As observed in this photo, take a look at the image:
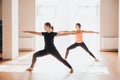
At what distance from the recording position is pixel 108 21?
10.6 metres

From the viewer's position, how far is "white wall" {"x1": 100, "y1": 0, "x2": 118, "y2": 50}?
10.5 m

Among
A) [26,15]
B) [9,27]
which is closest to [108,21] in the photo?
[26,15]

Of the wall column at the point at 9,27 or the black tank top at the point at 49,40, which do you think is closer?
the black tank top at the point at 49,40

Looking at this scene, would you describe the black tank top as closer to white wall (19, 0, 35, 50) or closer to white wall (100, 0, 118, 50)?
white wall (19, 0, 35, 50)

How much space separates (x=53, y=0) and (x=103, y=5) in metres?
2.17

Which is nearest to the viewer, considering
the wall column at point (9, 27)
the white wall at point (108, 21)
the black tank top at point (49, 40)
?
the black tank top at point (49, 40)

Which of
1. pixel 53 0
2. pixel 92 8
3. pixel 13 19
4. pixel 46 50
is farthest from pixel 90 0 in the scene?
pixel 46 50

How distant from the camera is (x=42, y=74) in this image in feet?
17.7

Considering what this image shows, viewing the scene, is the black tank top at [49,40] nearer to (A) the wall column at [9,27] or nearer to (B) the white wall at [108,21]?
(A) the wall column at [9,27]

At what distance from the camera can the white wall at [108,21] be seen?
34.5 ft

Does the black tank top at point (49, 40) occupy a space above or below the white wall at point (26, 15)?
below

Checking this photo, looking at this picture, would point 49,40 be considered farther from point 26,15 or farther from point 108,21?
point 108,21

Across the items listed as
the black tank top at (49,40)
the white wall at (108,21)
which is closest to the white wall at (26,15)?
the white wall at (108,21)

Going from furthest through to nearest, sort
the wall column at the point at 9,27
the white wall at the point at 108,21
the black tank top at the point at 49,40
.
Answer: the white wall at the point at 108,21 < the wall column at the point at 9,27 < the black tank top at the point at 49,40
